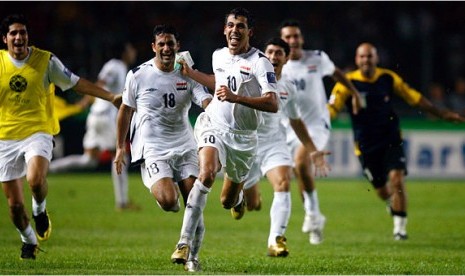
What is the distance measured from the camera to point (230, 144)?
10.5 meters

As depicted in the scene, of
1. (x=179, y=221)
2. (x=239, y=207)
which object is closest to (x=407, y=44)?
(x=179, y=221)

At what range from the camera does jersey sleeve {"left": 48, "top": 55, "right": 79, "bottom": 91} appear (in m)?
11.3

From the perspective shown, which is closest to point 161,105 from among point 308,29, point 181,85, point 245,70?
point 181,85

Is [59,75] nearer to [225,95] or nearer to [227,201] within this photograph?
[227,201]

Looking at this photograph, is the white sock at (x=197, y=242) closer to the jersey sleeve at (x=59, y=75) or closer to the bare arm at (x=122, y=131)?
the bare arm at (x=122, y=131)

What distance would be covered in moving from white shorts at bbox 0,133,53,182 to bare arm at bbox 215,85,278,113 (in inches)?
86.8

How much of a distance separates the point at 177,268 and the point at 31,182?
1833 millimetres

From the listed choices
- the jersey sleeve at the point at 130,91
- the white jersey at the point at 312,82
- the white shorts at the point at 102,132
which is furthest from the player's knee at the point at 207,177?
the white shorts at the point at 102,132

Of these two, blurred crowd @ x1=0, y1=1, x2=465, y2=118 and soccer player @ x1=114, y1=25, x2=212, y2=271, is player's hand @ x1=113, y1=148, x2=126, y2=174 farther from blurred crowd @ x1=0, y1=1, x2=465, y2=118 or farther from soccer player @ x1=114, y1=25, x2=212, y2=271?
blurred crowd @ x1=0, y1=1, x2=465, y2=118

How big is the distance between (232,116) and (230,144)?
10.9 inches

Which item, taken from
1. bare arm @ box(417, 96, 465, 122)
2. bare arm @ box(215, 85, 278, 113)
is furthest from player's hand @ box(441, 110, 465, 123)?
bare arm @ box(215, 85, 278, 113)

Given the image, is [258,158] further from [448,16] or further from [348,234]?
[448,16]

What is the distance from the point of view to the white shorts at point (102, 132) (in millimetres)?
19859

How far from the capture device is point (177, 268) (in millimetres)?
10312
